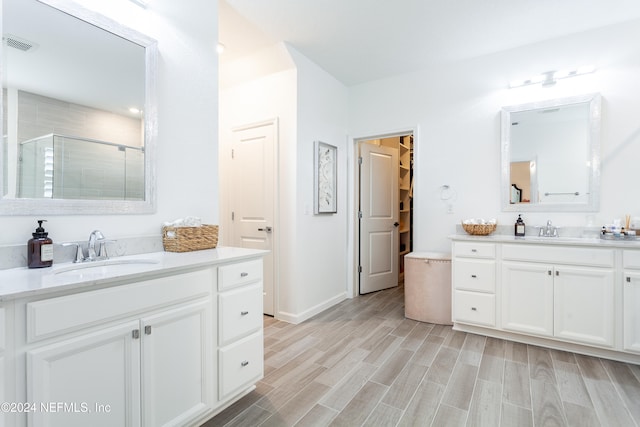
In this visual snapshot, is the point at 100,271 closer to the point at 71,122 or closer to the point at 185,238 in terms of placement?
the point at 185,238

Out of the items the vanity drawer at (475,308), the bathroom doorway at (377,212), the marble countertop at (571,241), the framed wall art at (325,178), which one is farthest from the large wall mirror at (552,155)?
the framed wall art at (325,178)

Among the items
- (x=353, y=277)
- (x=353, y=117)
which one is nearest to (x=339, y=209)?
(x=353, y=277)

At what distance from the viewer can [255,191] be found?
337cm

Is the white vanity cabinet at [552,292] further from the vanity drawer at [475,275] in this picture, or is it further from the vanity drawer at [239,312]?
the vanity drawer at [239,312]

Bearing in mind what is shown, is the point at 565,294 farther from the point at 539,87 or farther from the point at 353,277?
the point at 353,277

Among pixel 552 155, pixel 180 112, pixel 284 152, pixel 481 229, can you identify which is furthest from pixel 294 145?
pixel 552 155

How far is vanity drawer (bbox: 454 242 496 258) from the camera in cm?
268

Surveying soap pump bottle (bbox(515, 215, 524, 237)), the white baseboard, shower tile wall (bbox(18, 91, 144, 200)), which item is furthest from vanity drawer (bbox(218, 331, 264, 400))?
soap pump bottle (bbox(515, 215, 524, 237))

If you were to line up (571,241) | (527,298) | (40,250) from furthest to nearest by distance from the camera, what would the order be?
(527,298) → (571,241) → (40,250)

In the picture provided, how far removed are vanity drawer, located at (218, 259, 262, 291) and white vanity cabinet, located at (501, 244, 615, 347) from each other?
6.82 feet

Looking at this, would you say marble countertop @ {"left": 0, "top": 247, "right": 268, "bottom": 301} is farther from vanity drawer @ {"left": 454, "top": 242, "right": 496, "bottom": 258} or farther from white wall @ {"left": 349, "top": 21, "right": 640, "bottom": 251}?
white wall @ {"left": 349, "top": 21, "right": 640, "bottom": 251}

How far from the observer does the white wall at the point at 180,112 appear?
170 centimetres

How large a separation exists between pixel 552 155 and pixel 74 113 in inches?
141

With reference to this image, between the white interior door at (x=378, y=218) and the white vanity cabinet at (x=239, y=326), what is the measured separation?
237 cm
